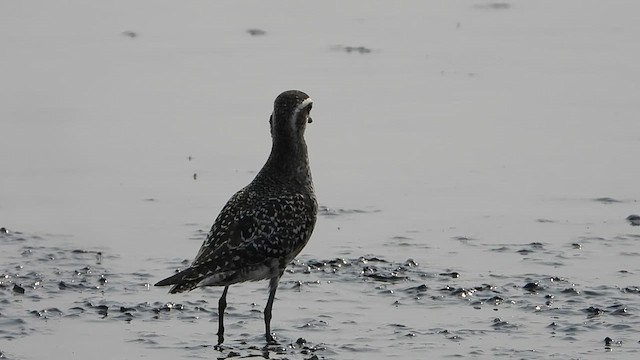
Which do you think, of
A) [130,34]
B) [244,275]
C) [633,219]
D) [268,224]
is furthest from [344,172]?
[130,34]

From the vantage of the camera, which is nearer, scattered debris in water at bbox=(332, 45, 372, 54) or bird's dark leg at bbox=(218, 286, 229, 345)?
bird's dark leg at bbox=(218, 286, 229, 345)

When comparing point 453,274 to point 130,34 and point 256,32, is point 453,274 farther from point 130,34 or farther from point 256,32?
point 130,34

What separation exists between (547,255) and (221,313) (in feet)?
10.2

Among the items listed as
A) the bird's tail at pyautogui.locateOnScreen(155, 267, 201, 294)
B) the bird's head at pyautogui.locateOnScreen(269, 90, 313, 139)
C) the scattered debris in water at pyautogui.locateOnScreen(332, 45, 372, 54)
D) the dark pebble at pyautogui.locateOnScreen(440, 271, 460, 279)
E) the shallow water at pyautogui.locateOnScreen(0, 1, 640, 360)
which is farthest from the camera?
the scattered debris in water at pyautogui.locateOnScreen(332, 45, 372, 54)

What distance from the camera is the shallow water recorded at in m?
10.3

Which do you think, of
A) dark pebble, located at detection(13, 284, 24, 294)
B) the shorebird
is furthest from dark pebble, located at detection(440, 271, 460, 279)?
dark pebble, located at detection(13, 284, 24, 294)

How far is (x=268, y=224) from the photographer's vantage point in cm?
1042

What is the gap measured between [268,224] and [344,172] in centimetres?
375

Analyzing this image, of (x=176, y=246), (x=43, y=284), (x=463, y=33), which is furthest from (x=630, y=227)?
(x=463, y=33)

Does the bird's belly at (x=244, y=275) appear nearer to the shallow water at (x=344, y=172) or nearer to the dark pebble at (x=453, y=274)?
the shallow water at (x=344, y=172)

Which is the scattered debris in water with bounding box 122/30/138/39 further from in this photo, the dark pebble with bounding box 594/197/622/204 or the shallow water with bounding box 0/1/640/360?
the dark pebble with bounding box 594/197/622/204

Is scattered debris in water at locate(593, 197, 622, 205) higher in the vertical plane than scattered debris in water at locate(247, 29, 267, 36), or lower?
lower

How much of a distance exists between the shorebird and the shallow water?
406 mm

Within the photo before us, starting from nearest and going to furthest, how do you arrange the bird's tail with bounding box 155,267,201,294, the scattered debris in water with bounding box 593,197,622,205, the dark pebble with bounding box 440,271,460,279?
the bird's tail with bounding box 155,267,201,294 < the dark pebble with bounding box 440,271,460,279 < the scattered debris in water with bounding box 593,197,622,205
